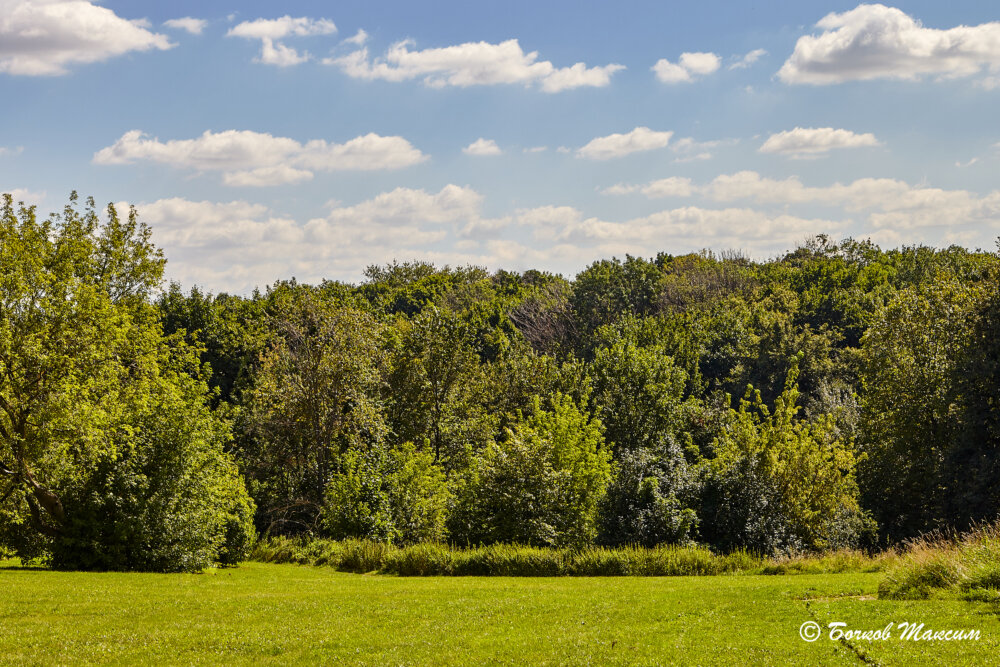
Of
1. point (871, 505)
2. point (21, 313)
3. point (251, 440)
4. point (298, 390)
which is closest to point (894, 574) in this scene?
point (871, 505)

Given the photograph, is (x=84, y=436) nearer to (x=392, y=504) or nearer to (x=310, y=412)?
(x=392, y=504)

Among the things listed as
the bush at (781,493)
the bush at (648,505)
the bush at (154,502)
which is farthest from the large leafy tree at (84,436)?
the bush at (781,493)

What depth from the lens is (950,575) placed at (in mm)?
16734

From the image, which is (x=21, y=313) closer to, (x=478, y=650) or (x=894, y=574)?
(x=478, y=650)

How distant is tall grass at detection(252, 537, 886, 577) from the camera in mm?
24375

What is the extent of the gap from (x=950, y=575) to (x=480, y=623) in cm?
992

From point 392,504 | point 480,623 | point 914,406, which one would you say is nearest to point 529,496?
point 392,504

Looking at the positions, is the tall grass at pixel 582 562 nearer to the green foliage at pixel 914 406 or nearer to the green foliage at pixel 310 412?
the green foliage at pixel 914 406

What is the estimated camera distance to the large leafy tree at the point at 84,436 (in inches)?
1020

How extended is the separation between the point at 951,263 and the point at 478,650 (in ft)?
260

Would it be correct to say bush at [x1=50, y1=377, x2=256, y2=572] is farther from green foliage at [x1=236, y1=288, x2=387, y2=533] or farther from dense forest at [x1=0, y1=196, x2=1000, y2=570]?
green foliage at [x1=236, y1=288, x2=387, y2=533]

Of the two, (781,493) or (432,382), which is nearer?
(781,493)

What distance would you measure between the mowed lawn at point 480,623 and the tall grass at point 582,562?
2822 millimetres

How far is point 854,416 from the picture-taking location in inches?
1859
